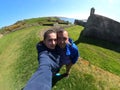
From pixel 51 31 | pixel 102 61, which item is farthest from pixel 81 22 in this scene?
pixel 51 31

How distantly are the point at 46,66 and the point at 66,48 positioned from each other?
360 centimetres

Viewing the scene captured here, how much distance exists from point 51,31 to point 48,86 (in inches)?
84.3

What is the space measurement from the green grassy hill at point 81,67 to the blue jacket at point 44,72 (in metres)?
8.07

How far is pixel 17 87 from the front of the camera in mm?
15477

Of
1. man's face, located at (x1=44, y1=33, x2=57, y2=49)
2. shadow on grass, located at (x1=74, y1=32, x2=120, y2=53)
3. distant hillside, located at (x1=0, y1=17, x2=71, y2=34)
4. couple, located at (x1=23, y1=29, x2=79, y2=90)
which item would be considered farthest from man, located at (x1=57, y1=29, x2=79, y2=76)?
distant hillside, located at (x1=0, y1=17, x2=71, y2=34)

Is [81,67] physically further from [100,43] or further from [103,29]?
[103,29]

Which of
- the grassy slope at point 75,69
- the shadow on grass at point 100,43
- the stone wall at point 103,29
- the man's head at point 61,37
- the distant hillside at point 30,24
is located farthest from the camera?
the distant hillside at point 30,24

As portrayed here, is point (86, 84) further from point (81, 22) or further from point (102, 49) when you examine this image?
point (81, 22)

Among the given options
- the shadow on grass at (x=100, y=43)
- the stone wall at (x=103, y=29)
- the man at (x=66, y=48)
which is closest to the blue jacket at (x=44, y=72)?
the man at (x=66, y=48)

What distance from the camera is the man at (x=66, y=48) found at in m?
7.63

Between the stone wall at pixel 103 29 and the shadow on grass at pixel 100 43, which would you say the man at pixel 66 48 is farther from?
the stone wall at pixel 103 29

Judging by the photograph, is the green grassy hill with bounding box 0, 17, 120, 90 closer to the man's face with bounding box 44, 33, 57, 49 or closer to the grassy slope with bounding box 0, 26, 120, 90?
the grassy slope with bounding box 0, 26, 120, 90

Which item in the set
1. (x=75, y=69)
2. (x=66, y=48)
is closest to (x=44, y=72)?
(x=66, y=48)

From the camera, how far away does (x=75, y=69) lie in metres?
17.0
